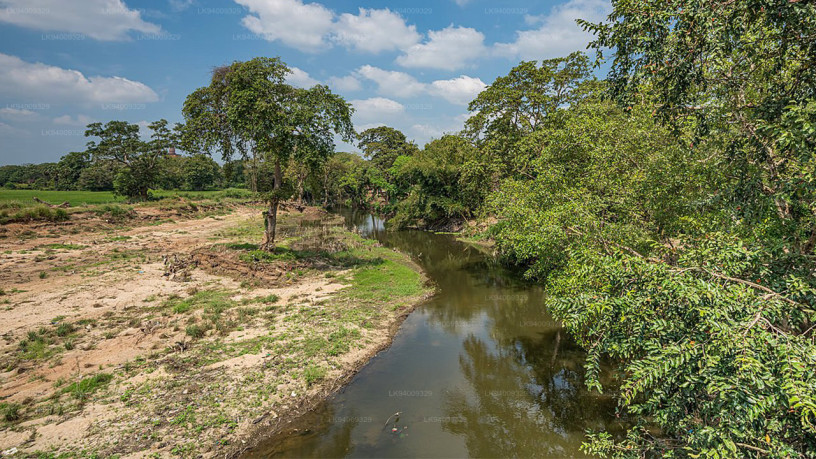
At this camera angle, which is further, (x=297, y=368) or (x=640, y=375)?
(x=297, y=368)

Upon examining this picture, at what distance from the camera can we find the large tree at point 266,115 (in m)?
23.3

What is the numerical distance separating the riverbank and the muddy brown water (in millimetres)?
1232

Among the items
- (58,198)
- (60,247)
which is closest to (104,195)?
(58,198)

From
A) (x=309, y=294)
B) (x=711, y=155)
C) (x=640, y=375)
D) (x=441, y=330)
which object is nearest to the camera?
(x=640, y=375)

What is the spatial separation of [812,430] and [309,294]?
20134mm

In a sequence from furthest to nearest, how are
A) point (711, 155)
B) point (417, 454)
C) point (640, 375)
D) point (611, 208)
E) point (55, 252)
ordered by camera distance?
point (55, 252) → point (611, 208) → point (711, 155) → point (417, 454) → point (640, 375)

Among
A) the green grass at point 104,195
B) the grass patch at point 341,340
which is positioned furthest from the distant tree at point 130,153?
the grass patch at point 341,340

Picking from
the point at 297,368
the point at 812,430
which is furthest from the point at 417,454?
the point at 812,430

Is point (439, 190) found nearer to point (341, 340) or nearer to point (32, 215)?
point (341, 340)

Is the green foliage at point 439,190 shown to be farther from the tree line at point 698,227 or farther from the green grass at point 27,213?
the green grass at point 27,213

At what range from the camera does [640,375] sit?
545cm

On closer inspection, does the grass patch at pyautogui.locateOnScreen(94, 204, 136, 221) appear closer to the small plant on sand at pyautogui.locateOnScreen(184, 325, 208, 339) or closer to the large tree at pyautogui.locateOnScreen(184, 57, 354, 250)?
the large tree at pyautogui.locateOnScreen(184, 57, 354, 250)

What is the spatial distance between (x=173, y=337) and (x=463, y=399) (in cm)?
1257

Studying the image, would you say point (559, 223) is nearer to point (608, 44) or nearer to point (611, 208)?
point (611, 208)
